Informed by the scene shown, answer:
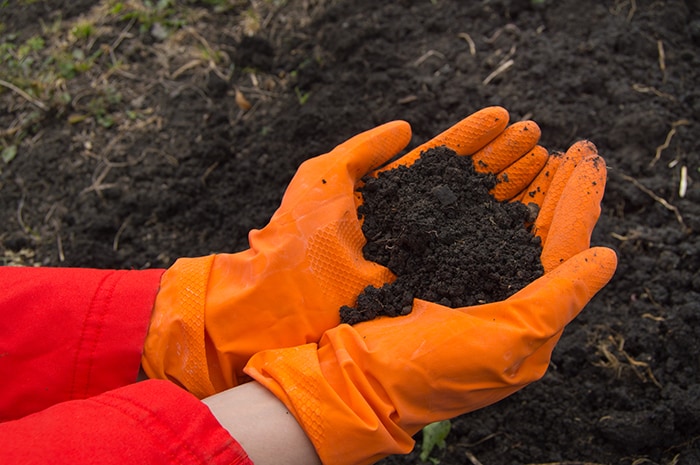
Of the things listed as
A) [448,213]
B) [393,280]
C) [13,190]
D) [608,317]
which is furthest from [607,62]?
[13,190]

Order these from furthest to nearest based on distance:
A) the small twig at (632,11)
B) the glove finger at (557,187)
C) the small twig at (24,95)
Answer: the small twig at (24,95) < the small twig at (632,11) < the glove finger at (557,187)

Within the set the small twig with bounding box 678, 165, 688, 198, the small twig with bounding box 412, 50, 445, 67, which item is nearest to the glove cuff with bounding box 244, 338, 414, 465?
the small twig with bounding box 678, 165, 688, 198

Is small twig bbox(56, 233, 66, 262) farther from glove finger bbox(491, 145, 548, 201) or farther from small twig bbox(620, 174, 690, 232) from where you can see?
small twig bbox(620, 174, 690, 232)

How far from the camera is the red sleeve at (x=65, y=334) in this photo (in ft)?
5.39

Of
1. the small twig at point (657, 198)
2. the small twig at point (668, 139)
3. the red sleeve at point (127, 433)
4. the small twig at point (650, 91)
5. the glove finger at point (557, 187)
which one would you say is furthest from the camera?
the small twig at point (650, 91)

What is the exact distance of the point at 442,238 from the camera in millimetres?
1764

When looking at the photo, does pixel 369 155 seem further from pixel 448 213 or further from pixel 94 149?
pixel 94 149

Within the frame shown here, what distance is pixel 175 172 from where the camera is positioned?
277 cm

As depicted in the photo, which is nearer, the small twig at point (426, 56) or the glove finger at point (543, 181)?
the glove finger at point (543, 181)

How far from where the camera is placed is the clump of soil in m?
1.70

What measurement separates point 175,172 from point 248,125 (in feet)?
1.32

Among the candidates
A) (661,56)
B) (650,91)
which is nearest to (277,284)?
(650,91)

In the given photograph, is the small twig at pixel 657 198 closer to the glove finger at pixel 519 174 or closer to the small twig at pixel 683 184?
the small twig at pixel 683 184

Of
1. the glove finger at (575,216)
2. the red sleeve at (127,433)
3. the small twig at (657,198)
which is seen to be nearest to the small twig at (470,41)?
the small twig at (657,198)
